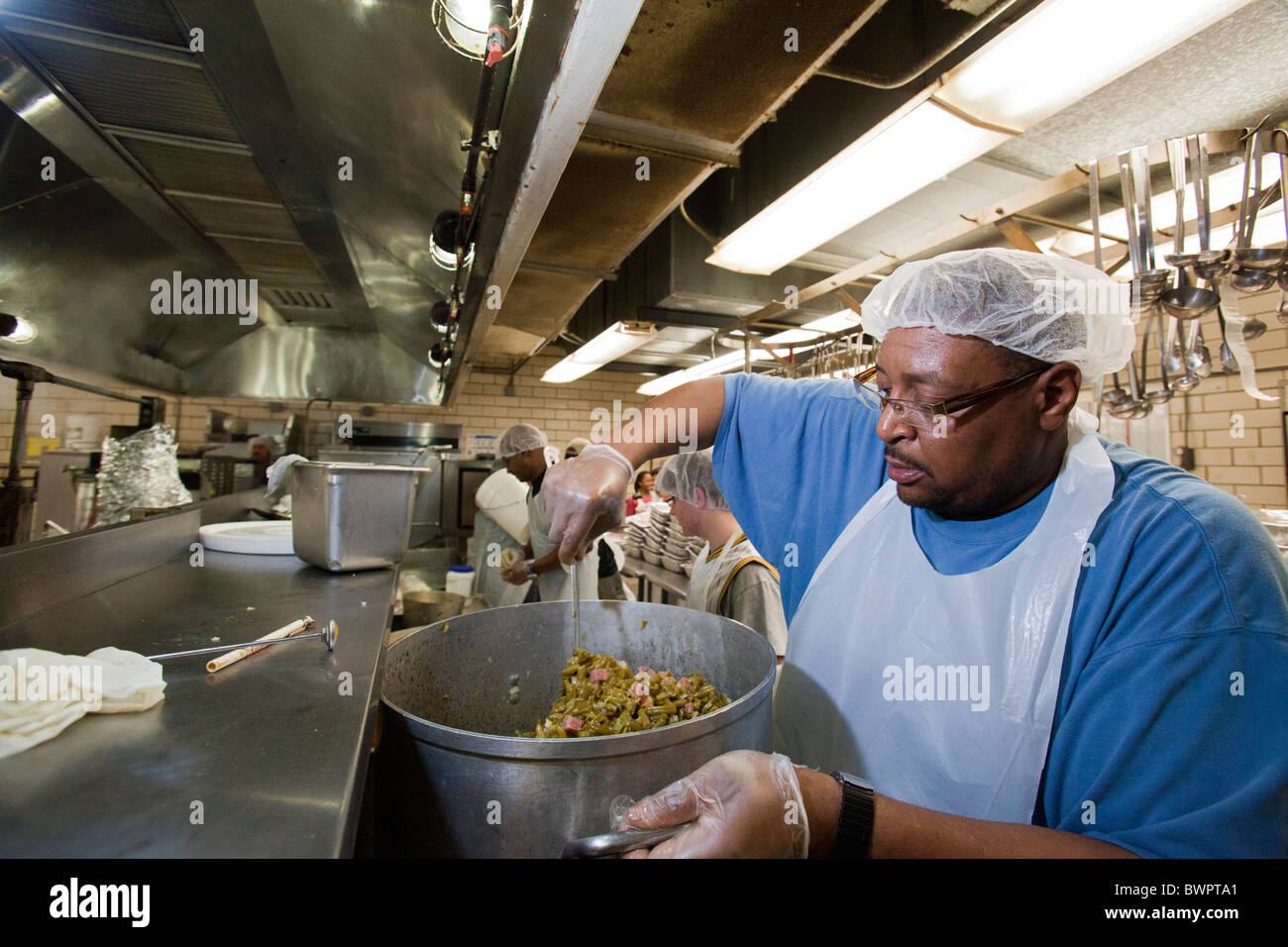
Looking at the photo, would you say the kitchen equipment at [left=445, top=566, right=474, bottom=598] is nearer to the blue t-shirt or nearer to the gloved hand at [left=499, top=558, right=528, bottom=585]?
the gloved hand at [left=499, top=558, right=528, bottom=585]

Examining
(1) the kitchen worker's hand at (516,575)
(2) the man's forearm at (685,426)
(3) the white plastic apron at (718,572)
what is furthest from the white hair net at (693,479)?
(1) the kitchen worker's hand at (516,575)

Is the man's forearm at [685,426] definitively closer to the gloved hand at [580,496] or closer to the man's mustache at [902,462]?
the gloved hand at [580,496]

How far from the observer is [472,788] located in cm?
68

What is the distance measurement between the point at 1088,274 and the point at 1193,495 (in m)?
0.51

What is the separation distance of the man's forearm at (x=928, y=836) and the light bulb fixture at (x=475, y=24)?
1.31m

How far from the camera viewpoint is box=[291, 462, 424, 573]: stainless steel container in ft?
5.44

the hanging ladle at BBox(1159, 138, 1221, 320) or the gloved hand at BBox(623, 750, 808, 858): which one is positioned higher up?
the hanging ladle at BBox(1159, 138, 1221, 320)

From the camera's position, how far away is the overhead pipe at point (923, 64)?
1.97 meters

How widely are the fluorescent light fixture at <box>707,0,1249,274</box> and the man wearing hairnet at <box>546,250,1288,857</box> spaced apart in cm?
75

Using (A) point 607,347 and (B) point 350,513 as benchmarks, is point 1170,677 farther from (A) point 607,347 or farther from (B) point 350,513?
(A) point 607,347

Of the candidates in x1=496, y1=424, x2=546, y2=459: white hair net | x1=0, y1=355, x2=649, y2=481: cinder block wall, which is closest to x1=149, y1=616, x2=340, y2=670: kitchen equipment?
x1=496, y1=424, x2=546, y2=459: white hair net
